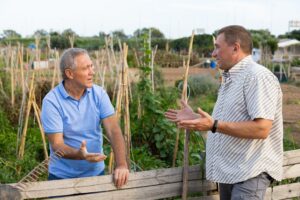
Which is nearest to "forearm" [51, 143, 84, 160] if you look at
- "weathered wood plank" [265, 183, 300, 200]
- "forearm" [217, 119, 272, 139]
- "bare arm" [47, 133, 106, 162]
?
"bare arm" [47, 133, 106, 162]

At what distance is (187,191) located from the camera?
10.5ft

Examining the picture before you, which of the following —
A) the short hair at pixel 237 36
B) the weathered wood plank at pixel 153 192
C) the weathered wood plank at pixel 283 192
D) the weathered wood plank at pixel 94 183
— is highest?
the short hair at pixel 237 36

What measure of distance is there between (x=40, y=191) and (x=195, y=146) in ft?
8.83

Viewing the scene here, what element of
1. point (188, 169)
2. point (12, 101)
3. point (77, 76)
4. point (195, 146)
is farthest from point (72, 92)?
point (12, 101)

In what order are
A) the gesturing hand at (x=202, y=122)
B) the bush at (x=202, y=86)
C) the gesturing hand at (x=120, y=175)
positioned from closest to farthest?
1. the gesturing hand at (x=202, y=122)
2. the gesturing hand at (x=120, y=175)
3. the bush at (x=202, y=86)

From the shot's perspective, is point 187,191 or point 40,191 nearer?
point 40,191

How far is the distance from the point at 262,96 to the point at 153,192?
97 cm

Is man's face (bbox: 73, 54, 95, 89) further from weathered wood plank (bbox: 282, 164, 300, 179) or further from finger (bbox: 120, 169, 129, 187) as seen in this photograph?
weathered wood plank (bbox: 282, 164, 300, 179)

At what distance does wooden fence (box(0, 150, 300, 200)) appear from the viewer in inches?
106

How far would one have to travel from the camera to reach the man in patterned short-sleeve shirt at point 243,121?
245 centimetres

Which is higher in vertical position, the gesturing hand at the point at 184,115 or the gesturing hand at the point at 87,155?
the gesturing hand at the point at 184,115

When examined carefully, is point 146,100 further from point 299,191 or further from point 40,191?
point 40,191

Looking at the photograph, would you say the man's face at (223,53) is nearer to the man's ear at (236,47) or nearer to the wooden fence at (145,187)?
the man's ear at (236,47)

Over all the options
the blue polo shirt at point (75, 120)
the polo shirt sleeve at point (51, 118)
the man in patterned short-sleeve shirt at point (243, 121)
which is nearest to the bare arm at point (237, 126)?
the man in patterned short-sleeve shirt at point (243, 121)
